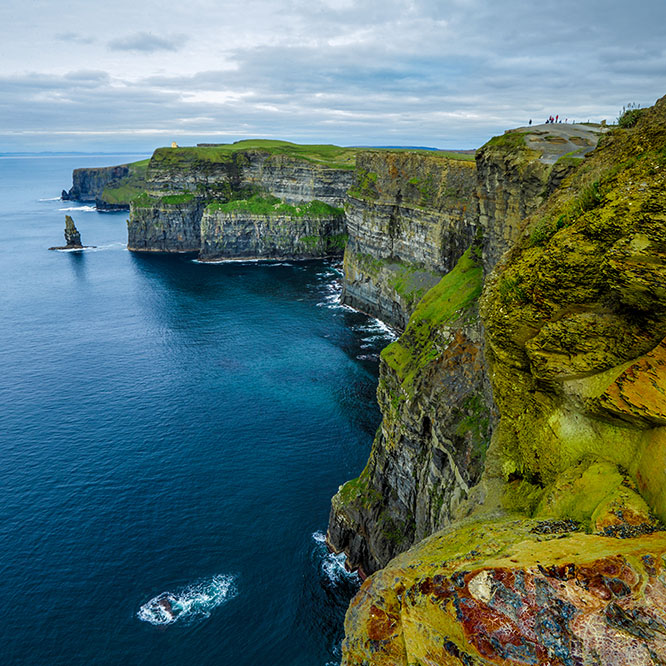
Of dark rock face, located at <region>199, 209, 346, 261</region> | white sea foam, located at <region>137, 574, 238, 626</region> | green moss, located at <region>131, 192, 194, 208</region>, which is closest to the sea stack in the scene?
green moss, located at <region>131, 192, 194, 208</region>

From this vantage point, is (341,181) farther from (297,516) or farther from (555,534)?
(555,534)

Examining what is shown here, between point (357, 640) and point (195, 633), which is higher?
point (357, 640)

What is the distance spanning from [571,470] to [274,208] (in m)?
183

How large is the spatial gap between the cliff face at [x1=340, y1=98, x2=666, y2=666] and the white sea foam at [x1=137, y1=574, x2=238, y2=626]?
34.0 metres

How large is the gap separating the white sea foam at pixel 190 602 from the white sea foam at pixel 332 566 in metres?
8.98

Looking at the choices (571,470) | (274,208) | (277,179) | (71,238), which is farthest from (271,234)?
(571,470)

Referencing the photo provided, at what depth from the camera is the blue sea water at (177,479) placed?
41875 millimetres

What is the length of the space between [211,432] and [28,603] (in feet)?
96.9

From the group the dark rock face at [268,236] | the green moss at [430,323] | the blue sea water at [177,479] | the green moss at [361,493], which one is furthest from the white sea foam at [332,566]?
the dark rock face at [268,236]

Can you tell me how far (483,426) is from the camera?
116ft

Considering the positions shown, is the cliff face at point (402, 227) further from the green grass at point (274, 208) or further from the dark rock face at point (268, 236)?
the green grass at point (274, 208)

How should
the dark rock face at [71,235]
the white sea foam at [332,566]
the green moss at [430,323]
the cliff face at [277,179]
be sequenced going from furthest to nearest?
the dark rock face at [71,235]
the cliff face at [277,179]
the white sea foam at [332,566]
the green moss at [430,323]

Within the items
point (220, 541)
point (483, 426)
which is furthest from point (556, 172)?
point (220, 541)

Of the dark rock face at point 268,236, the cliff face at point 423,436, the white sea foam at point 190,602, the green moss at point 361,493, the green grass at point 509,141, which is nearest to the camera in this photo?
the cliff face at point 423,436
